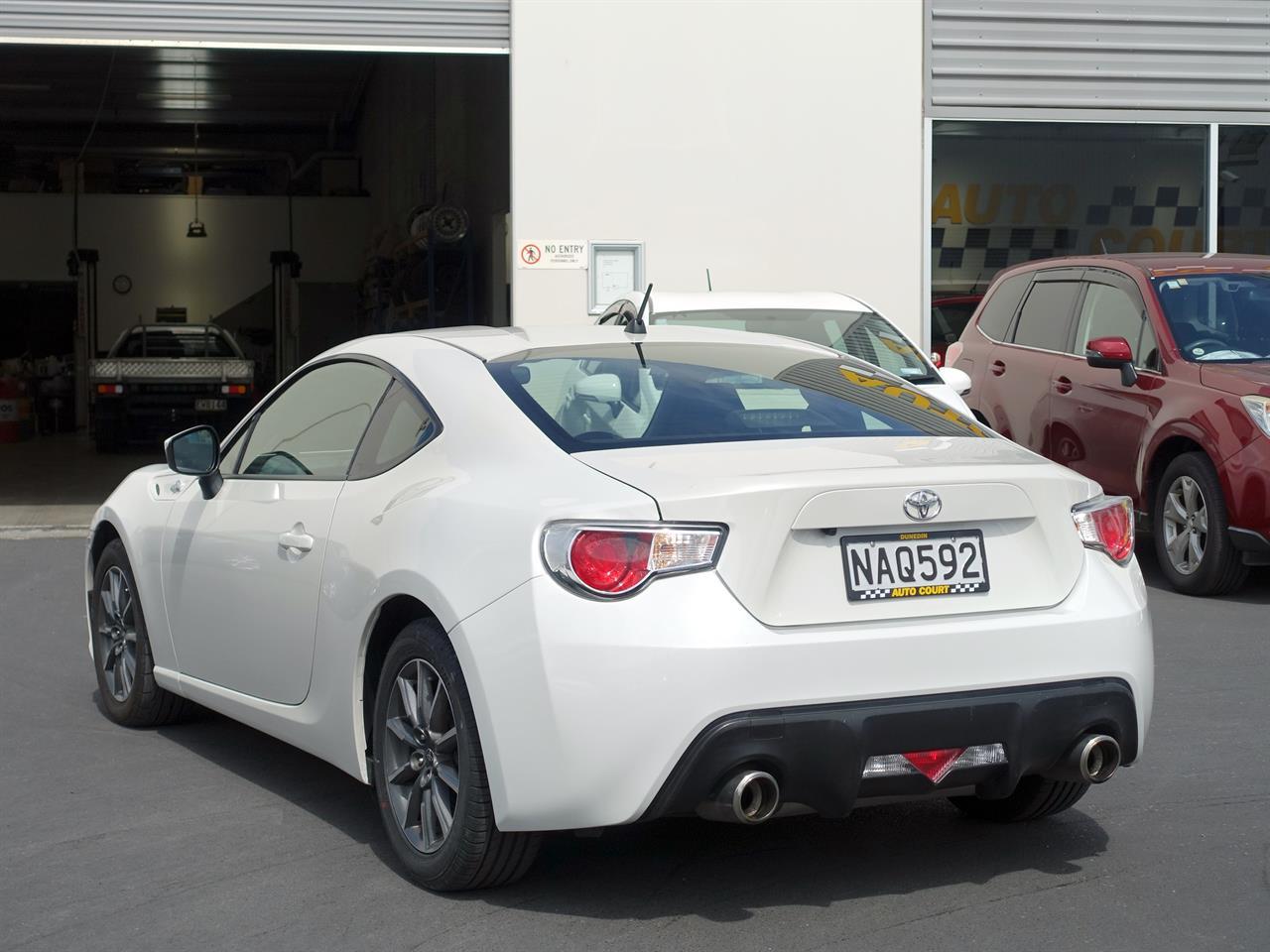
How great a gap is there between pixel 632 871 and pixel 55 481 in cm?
1394

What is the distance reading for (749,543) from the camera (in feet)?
11.8

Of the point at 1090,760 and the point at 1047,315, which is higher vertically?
the point at 1047,315

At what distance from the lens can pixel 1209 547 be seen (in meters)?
8.76

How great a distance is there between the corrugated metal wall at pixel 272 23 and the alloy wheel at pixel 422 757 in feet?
29.3

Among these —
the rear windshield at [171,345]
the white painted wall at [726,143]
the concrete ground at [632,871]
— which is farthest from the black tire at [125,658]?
the rear windshield at [171,345]

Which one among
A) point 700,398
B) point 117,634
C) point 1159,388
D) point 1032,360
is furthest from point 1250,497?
point 117,634

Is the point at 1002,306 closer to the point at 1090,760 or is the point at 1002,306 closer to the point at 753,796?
the point at 1090,760

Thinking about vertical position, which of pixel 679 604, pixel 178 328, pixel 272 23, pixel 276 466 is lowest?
pixel 679 604

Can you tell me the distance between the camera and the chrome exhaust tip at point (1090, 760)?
385 cm

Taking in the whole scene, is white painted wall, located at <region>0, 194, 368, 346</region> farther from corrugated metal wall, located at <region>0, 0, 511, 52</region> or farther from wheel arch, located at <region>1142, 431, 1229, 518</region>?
wheel arch, located at <region>1142, 431, 1229, 518</region>

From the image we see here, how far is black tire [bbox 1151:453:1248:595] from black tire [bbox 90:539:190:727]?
5.44m

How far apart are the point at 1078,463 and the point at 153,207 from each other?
3000cm

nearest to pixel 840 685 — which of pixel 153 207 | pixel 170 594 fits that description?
pixel 170 594

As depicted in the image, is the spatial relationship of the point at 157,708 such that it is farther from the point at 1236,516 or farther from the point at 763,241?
the point at 763,241
